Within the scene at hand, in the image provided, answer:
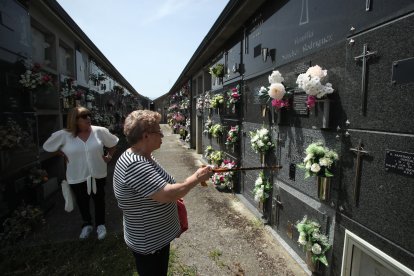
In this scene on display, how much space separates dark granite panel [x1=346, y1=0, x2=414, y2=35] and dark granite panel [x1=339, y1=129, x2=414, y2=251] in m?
0.92

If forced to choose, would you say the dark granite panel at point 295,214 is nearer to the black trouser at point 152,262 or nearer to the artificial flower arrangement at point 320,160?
the artificial flower arrangement at point 320,160

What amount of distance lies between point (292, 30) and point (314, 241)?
9.04 ft

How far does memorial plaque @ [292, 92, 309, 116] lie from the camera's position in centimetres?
335

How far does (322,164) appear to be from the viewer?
8.96 feet

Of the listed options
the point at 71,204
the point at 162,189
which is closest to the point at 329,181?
the point at 162,189

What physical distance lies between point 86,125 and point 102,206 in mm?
1328

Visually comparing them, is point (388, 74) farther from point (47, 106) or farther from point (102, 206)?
point (47, 106)

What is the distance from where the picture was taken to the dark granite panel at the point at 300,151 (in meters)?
2.84

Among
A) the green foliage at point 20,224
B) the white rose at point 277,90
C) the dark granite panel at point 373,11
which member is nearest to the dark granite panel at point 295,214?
the white rose at point 277,90

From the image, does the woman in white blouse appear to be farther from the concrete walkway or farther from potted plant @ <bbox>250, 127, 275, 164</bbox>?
potted plant @ <bbox>250, 127, 275, 164</bbox>

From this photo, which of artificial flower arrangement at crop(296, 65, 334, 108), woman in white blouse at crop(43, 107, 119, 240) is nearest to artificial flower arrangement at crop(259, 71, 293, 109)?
artificial flower arrangement at crop(296, 65, 334, 108)

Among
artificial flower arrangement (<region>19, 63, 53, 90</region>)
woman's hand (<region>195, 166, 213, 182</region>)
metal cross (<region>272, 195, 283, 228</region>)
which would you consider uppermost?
artificial flower arrangement (<region>19, 63, 53, 90</region>)

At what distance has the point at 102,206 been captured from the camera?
14.1ft

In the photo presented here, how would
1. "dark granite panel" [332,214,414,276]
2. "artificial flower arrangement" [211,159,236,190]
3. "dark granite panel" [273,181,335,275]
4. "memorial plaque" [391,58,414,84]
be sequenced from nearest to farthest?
"memorial plaque" [391,58,414,84] < "dark granite panel" [332,214,414,276] < "dark granite panel" [273,181,335,275] < "artificial flower arrangement" [211,159,236,190]
